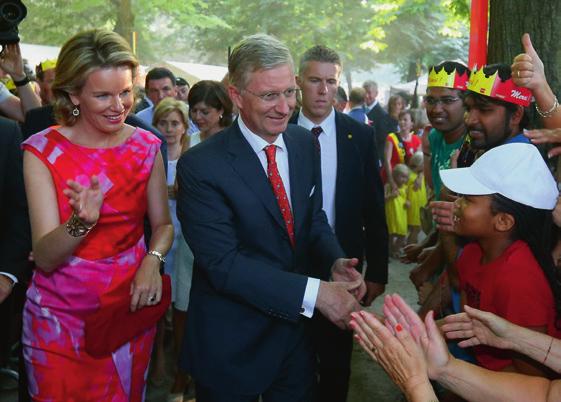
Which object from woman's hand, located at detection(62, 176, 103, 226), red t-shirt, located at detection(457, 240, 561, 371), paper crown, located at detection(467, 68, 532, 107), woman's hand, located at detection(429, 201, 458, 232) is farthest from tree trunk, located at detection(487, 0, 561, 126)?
woman's hand, located at detection(62, 176, 103, 226)

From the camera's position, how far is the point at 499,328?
7.49 feet

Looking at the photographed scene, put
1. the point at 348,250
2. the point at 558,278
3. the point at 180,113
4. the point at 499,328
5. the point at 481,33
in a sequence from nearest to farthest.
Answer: the point at 499,328 < the point at 558,278 < the point at 348,250 < the point at 481,33 < the point at 180,113

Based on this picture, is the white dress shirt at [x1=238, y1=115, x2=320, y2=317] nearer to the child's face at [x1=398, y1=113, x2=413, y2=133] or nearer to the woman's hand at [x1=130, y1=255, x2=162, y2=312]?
the woman's hand at [x1=130, y1=255, x2=162, y2=312]

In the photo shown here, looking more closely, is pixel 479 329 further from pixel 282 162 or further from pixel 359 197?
pixel 359 197

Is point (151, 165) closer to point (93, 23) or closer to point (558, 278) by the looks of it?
point (558, 278)

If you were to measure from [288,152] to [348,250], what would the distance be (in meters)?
1.26

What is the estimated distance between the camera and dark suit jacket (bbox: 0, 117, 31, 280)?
9.04 ft

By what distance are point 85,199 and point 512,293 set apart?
1726 mm

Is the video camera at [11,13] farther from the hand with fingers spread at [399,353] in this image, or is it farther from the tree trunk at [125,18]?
the tree trunk at [125,18]

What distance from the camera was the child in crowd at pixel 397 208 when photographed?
853 cm

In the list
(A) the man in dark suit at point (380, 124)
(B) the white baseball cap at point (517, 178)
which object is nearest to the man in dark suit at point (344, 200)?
(B) the white baseball cap at point (517, 178)

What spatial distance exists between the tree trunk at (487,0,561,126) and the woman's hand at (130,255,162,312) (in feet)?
8.40

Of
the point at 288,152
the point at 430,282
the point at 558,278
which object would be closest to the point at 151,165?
the point at 288,152

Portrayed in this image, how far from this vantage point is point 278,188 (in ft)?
8.68
